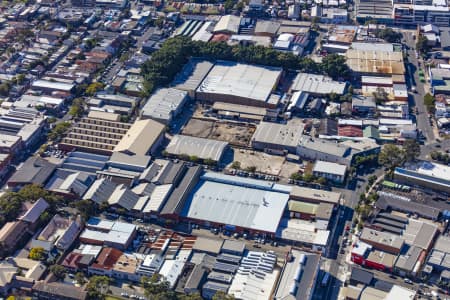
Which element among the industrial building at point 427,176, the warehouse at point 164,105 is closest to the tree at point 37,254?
the warehouse at point 164,105

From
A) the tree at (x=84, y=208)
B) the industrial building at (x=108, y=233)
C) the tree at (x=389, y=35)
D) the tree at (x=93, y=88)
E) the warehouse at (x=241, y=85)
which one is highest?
the tree at (x=389, y=35)

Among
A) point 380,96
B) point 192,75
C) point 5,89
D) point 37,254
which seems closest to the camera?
point 37,254

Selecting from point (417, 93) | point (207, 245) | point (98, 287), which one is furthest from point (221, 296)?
point (417, 93)

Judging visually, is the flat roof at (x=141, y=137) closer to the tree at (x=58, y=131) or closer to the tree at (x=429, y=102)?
the tree at (x=58, y=131)

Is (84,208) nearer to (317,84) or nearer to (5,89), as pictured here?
(5,89)

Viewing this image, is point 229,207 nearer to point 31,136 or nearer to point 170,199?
point 170,199
